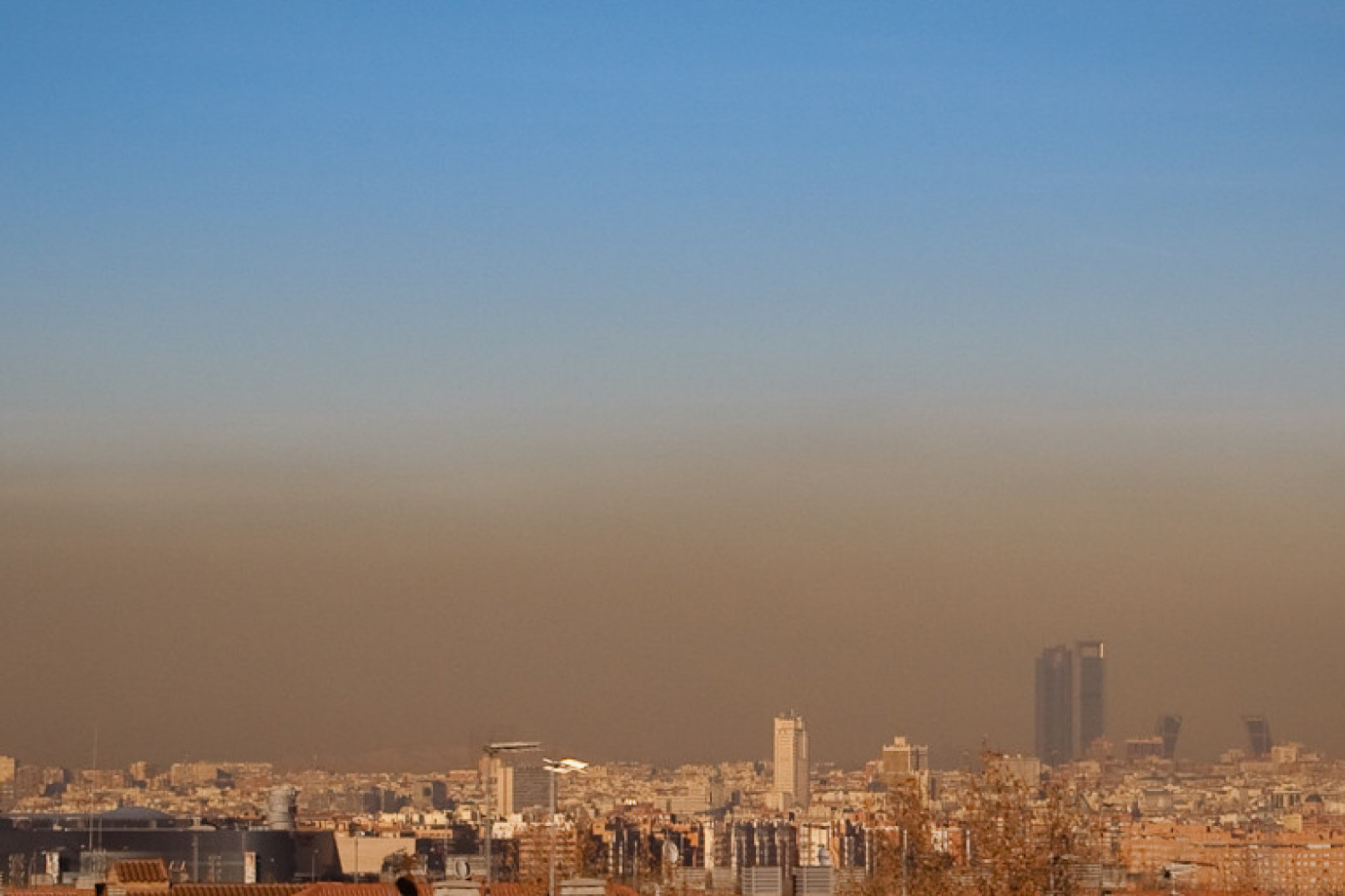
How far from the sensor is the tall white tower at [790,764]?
18500cm

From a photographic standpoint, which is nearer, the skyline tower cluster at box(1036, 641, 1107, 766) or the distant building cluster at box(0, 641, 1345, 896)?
the distant building cluster at box(0, 641, 1345, 896)

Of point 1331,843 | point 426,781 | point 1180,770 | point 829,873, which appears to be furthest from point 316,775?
point 829,873

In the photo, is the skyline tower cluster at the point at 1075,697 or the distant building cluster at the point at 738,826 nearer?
the distant building cluster at the point at 738,826

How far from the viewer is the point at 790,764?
193125mm

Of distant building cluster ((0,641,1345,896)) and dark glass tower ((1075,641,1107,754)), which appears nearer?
Answer: distant building cluster ((0,641,1345,896))

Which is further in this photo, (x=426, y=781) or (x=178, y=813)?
(x=426, y=781)

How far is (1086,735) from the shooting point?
172875 millimetres

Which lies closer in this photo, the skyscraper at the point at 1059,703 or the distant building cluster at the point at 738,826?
the distant building cluster at the point at 738,826

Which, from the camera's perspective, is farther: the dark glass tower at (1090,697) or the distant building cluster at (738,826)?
the dark glass tower at (1090,697)

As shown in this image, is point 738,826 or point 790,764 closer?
point 738,826

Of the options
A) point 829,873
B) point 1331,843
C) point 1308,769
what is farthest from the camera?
point 1308,769

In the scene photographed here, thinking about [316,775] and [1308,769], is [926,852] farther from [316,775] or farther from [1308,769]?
[316,775]

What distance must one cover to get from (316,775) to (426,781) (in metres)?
10.00

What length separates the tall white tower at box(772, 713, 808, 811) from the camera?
185000 millimetres
